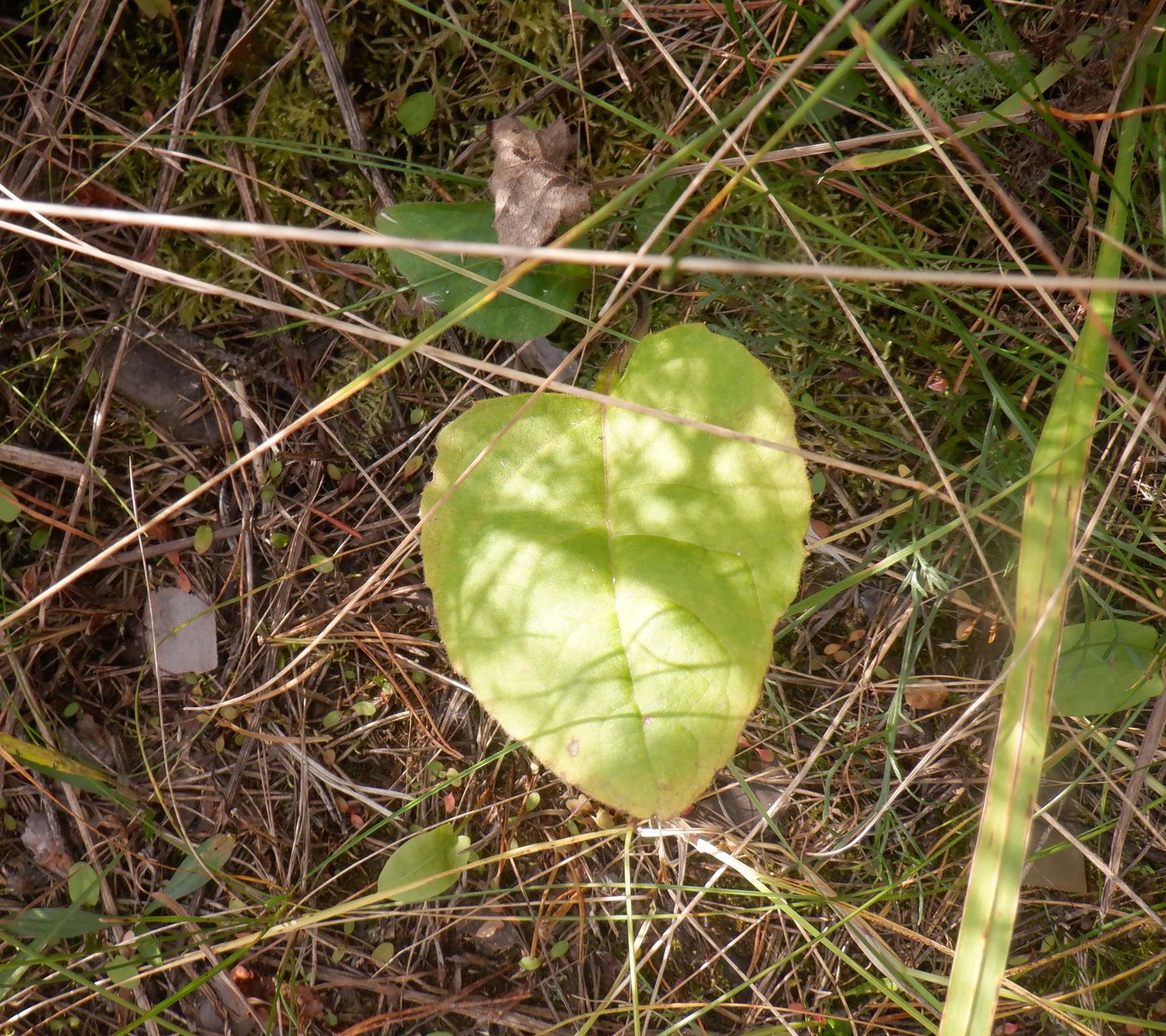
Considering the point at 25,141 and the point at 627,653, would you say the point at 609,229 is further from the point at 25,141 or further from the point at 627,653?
the point at 25,141

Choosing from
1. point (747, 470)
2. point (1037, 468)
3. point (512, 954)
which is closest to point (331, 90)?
point (747, 470)

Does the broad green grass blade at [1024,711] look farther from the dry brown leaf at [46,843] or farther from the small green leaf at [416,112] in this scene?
the dry brown leaf at [46,843]

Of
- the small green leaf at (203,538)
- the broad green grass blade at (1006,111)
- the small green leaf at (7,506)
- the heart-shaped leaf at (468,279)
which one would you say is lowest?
the small green leaf at (203,538)

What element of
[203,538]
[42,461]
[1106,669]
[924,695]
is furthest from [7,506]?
[1106,669]


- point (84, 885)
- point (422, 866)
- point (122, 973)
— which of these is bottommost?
point (122, 973)

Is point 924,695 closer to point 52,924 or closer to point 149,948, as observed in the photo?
point 149,948

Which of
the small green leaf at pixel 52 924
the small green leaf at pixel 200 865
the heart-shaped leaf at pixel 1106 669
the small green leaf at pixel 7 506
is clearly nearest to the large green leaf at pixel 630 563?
the heart-shaped leaf at pixel 1106 669

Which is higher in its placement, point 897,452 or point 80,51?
point 80,51
